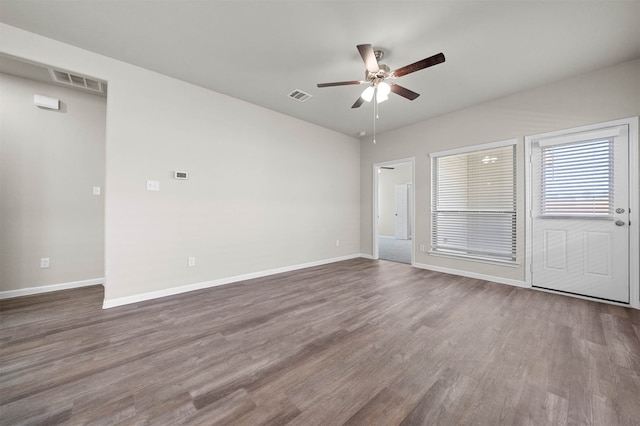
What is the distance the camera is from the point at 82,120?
353cm

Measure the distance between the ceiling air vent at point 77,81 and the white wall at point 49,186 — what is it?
0.43 metres

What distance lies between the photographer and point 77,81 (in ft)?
10.0

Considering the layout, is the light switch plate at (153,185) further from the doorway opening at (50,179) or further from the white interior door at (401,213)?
the white interior door at (401,213)

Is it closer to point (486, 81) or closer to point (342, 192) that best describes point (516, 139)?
point (486, 81)

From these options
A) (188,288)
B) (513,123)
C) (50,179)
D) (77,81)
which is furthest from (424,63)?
(50,179)

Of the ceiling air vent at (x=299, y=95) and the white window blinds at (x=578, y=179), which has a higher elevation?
the ceiling air vent at (x=299, y=95)

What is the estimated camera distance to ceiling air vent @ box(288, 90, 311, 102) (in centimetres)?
361

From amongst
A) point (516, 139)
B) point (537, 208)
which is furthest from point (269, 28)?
point (537, 208)

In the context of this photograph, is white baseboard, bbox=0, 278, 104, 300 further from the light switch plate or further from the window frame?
the window frame

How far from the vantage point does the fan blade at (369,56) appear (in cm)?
213

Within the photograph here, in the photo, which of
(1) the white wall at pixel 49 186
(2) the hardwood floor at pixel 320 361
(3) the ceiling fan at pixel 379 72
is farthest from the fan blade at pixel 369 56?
(1) the white wall at pixel 49 186

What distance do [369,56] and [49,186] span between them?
4554mm

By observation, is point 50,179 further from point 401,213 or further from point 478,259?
point 401,213

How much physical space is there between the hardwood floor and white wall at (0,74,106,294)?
0.54 m
